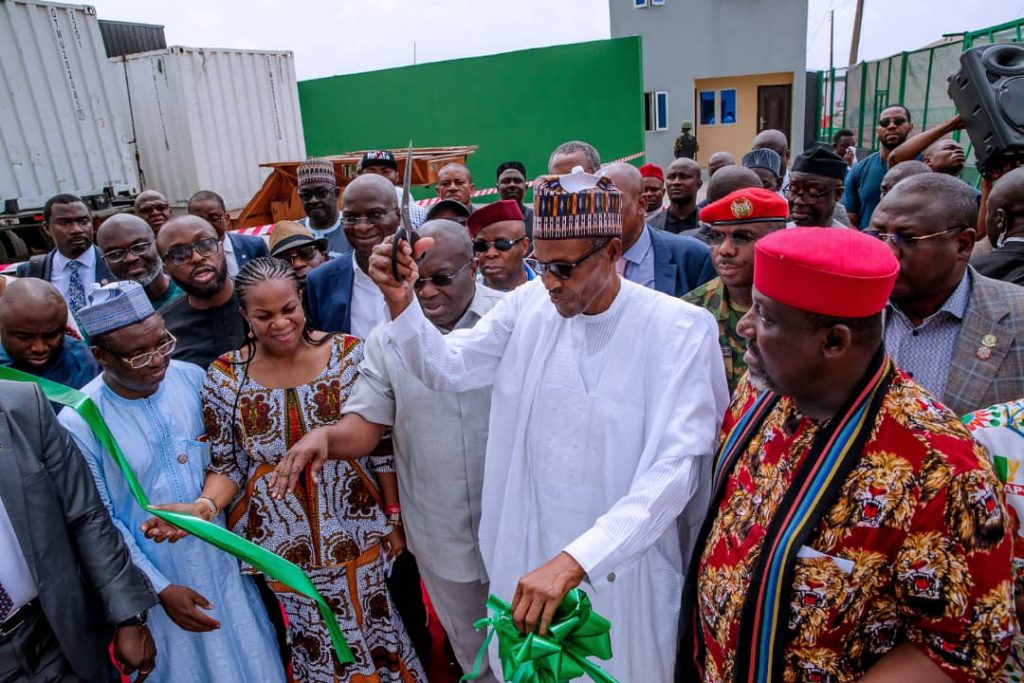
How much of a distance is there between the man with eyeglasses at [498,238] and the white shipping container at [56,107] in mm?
8346

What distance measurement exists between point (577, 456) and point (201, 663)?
72.5 inches

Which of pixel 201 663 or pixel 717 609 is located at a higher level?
pixel 717 609

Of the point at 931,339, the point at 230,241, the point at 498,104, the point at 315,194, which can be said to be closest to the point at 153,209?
the point at 230,241

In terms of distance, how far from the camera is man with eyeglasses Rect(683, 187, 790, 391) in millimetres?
2668

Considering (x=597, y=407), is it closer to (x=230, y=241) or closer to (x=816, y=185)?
(x=816, y=185)

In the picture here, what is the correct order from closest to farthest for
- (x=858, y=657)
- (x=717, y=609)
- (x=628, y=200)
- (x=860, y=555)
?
(x=860, y=555) → (x=858, y=657) → (x=717, y=609) → (x=628, y=200)

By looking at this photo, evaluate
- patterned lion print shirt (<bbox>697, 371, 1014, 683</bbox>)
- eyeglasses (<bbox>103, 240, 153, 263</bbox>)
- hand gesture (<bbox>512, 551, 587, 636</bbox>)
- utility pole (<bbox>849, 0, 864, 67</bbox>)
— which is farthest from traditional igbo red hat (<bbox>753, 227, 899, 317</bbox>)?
utility pole (<bbox>849, 0, 864, 67</bbox>)

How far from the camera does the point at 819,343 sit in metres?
1.50

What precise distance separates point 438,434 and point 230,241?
9.63ft

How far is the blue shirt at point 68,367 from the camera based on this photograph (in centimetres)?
304

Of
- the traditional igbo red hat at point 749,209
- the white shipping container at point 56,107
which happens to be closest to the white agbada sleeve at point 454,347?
the traditional igbo red hat at point 749,209

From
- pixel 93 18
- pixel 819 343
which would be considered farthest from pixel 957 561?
pixel 93 18

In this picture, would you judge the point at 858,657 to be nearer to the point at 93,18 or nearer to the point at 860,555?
the point at 860,555

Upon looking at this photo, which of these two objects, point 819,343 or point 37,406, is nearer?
point 819,343
